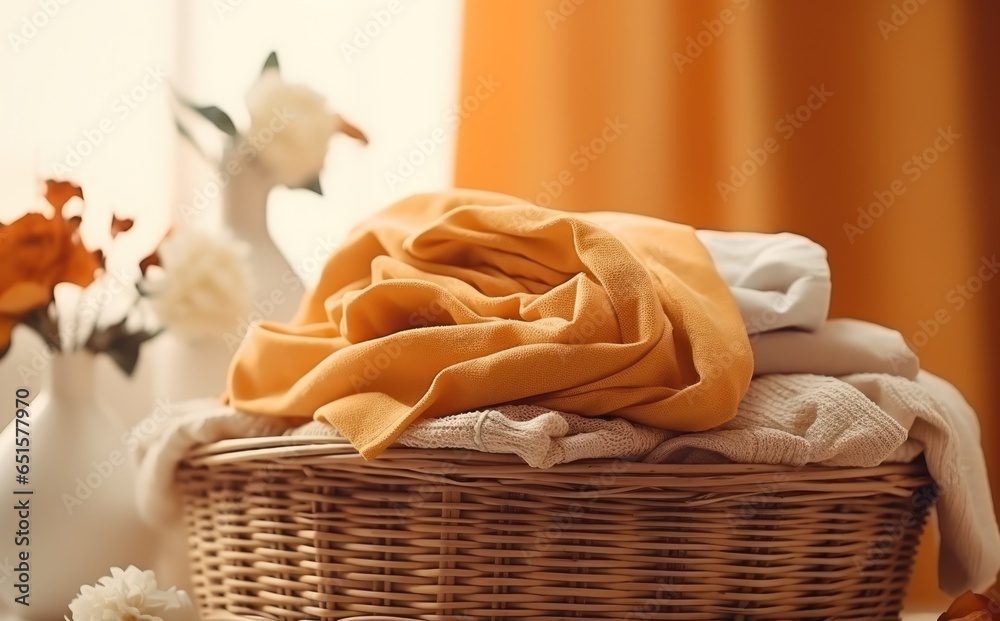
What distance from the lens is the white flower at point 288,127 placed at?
1017 mm

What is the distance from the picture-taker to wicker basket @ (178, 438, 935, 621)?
0.65 m

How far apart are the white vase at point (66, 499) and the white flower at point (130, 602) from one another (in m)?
0.15

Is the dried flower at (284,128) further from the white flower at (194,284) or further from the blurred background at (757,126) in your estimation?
the blurred background at (757,126)

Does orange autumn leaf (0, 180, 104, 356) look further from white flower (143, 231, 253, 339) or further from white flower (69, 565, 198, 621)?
white flower (69, 565, 198, 621)

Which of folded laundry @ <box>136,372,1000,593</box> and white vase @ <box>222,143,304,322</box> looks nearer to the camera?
folded laundry @ <box>136,372,1000,593</box>

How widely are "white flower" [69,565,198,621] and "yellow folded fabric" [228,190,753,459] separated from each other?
0.52 feet

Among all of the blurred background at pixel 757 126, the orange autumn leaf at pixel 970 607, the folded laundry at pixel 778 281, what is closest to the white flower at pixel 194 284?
the blurred background at pixel 757 126

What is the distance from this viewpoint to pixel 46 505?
2.78 ft

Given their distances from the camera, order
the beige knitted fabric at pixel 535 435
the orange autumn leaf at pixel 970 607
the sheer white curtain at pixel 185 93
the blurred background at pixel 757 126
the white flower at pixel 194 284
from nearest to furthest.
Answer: the beige knitted fabric at pixel 535 435 → the orange autumn leaf at pixel 970 607 → the white flower at pixel 194 284 → the sheer white curtain at pixel 185 93 → the blurred background at pixel 757 126

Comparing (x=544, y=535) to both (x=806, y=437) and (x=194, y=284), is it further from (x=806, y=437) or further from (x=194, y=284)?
(x=194, y=284)

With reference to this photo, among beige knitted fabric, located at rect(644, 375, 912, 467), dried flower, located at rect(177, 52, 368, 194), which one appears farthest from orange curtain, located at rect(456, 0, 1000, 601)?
beige knitted fabric, located at rect(644, 375, 912, 467)

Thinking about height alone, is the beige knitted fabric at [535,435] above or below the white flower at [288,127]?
below

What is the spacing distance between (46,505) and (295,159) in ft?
1.41

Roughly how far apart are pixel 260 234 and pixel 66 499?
343 mm
